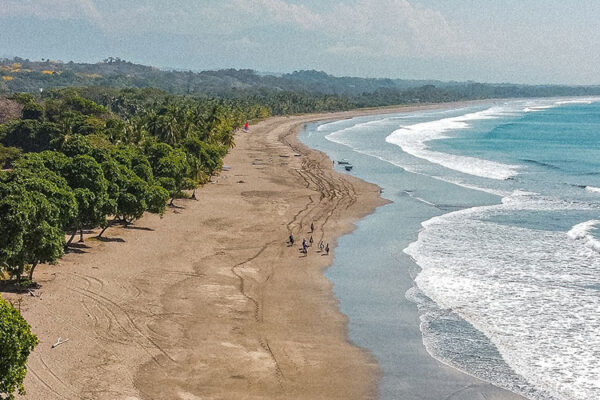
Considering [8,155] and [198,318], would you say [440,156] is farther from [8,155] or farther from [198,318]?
[198,318]

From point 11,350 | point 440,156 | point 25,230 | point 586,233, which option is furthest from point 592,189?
point 11,350

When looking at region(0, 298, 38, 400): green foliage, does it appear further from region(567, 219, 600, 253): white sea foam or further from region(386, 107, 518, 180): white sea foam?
region(386, 107, 518, 180): white sea foam

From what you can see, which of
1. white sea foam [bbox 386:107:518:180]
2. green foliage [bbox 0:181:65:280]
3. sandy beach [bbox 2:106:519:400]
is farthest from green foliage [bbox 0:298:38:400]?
white sea foam [bbox 386:107:518:180]

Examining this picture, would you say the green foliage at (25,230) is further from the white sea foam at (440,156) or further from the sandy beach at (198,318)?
the white sea foam at (440,156)

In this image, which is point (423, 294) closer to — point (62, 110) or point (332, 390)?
point (332, 390)

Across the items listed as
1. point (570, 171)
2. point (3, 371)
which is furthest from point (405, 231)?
point (570, 171)
